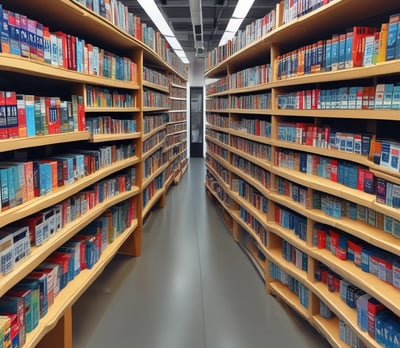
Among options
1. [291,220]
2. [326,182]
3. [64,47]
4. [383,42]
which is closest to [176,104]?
[291,220]

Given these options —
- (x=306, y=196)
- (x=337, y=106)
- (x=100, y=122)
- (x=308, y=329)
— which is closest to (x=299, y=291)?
(x=308, y=329)

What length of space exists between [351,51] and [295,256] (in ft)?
5.34

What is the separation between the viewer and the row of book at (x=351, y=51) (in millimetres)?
2035

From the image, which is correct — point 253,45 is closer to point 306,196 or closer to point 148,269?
point 306,196

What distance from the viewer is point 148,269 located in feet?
14.0

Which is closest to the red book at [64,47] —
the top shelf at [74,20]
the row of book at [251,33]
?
the top shelf at [74,20]

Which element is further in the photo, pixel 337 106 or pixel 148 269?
pixel 148 269

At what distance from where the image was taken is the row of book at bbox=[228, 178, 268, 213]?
4121mm

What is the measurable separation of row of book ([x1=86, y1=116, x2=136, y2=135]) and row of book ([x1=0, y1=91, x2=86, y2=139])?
1.23 ft

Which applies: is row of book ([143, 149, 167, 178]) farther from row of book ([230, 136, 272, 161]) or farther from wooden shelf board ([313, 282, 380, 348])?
wooden shelf board ([313, 282, 380, 348])

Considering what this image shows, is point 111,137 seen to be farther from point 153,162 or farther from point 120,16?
point 153,162

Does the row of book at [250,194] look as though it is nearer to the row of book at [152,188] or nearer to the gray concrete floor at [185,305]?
the gray concrete floor at [185,305]

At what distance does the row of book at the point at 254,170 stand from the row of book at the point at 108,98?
148cm

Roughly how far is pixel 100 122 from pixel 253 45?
167 cm
